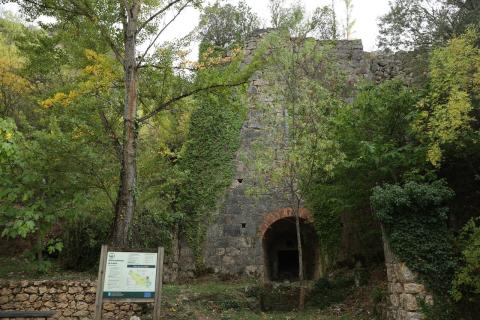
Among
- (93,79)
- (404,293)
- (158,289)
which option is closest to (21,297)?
(158,289)

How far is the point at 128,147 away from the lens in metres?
7.16

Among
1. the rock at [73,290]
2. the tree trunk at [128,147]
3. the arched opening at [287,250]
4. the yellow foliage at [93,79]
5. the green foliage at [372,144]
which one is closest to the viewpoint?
the tree trunk at [128,147]

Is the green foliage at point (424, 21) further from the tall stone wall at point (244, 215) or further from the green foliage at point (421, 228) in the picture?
the green foliage at point (421, 228)

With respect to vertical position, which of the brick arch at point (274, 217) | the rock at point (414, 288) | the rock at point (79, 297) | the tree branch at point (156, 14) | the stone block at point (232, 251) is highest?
the tree branch at point (156, 14)

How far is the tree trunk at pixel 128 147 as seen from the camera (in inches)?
270

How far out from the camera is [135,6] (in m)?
7.53

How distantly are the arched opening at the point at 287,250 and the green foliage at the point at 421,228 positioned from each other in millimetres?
4334

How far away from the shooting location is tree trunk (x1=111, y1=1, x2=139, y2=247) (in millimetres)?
6859

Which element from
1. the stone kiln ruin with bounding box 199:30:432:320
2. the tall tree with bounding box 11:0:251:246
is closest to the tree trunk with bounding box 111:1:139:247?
the tall tree with bounding box 11:0:251:246

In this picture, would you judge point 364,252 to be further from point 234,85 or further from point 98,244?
point 98,244

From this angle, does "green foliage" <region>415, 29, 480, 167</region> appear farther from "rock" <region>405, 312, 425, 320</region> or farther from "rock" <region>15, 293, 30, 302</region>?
"rock" <region>15, 293, 30, 302</region>

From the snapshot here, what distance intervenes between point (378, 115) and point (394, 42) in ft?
17.2

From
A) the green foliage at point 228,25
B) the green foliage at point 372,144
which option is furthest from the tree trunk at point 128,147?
the green foliage at point 228,25

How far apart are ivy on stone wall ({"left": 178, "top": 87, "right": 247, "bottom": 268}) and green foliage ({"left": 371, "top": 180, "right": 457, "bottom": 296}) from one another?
5152 mm
